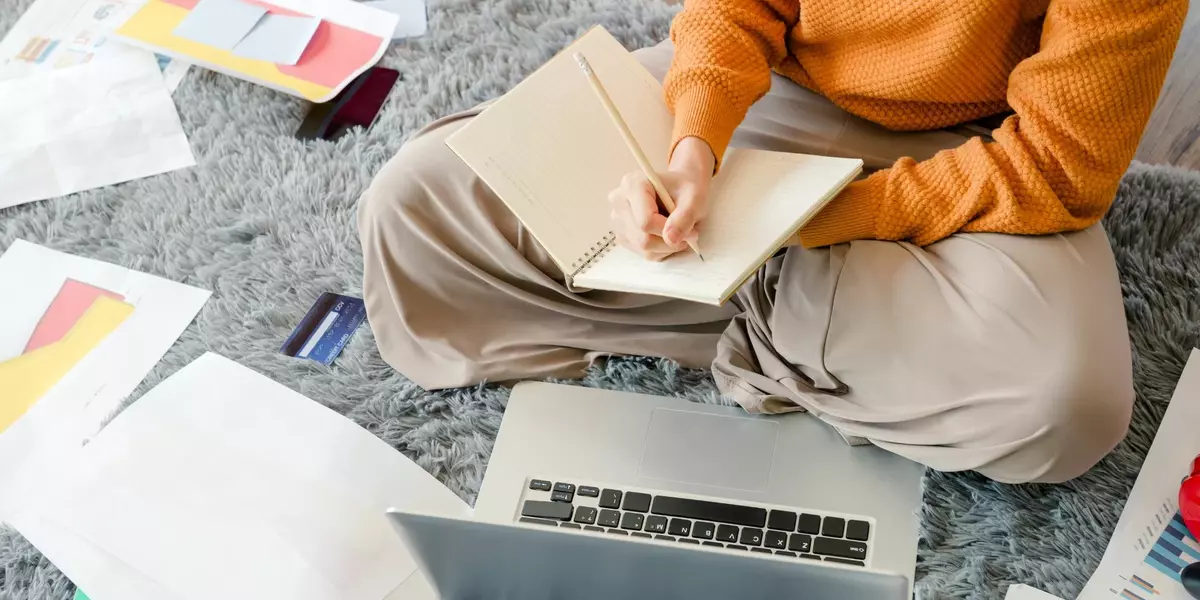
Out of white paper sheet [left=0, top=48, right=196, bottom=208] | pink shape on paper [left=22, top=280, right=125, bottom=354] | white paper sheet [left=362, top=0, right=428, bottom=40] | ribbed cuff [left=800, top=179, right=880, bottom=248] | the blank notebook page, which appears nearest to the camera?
the blank notebook page

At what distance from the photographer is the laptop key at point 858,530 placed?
0.88 meters

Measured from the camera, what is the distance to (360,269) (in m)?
1.21

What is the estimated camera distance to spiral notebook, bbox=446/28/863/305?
78cm

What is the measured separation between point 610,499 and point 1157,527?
0.50m

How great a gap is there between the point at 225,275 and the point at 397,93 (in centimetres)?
37

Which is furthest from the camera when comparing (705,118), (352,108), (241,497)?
(352,108)

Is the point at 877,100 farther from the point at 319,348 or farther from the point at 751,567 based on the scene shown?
the point at 319,348

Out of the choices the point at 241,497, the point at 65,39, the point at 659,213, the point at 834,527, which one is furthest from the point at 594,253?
the point at 65,39

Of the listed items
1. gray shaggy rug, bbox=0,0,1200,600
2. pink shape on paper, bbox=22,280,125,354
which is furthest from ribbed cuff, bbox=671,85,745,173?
pink shape on paper, bbox=22,280,125,354

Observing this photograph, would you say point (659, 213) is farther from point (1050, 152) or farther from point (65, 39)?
point (65, 39)

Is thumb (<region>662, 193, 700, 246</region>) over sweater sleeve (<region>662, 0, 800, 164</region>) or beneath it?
beneath

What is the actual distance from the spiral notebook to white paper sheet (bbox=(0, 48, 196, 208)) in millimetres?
709

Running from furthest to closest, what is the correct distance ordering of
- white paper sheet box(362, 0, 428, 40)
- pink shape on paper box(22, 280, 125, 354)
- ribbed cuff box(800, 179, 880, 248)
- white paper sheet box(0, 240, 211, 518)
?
white paper sheet box(362, 0, 428, 40) → pink shape on paper box(22, 280, 125, 354) → white paper sheet box(0, 240, 211, 518) → ribbed cuff box(800, 179, 880, 248)

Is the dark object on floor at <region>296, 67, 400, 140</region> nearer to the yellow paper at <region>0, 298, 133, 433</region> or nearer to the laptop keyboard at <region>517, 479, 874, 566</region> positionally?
the yellow paper at <region>0, 298, 133, 433</region>
